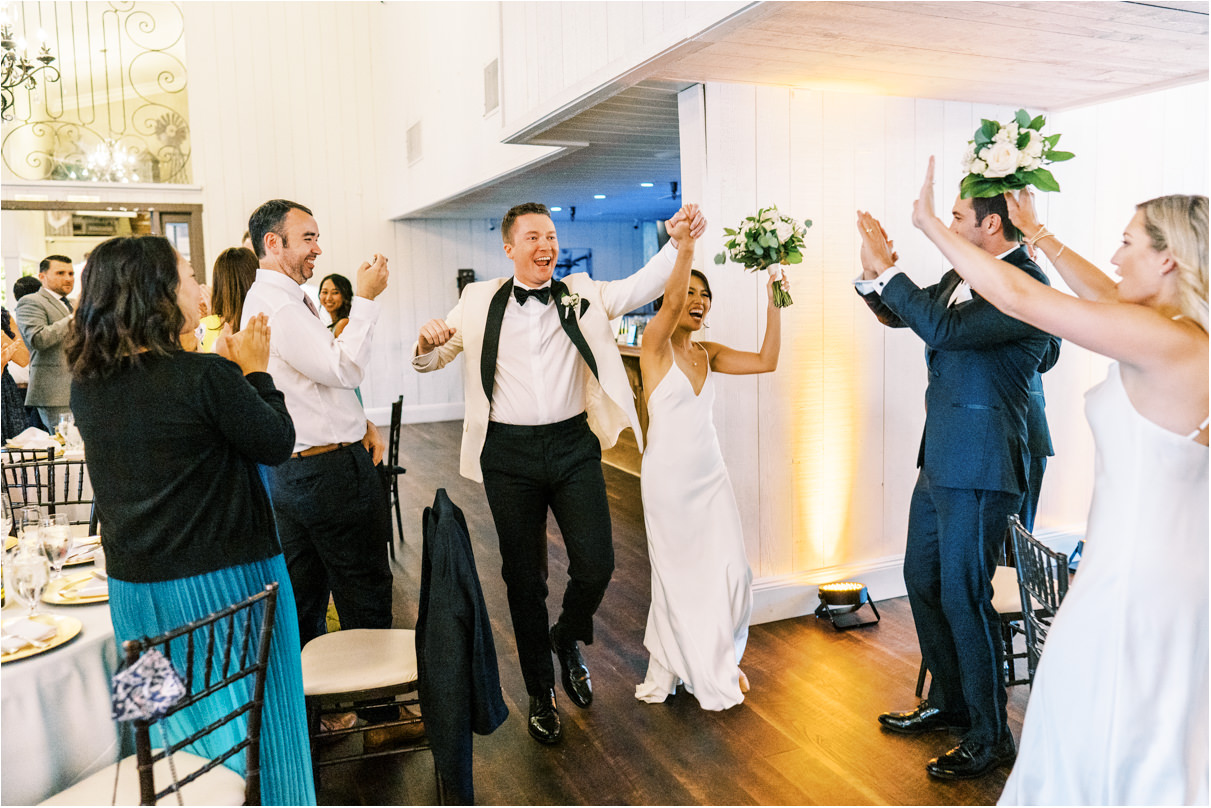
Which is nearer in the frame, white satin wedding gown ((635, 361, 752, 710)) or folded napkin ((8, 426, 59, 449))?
white satin wedding gown ((635, 361, 752, 710))

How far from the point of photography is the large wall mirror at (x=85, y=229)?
1038cm

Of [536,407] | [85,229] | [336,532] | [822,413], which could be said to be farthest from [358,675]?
[85,229]

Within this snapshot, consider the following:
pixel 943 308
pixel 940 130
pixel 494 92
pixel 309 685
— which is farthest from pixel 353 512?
pixel 494 92

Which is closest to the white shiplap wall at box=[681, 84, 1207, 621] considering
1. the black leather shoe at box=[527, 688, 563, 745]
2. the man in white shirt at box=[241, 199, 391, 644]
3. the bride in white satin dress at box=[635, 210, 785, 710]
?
the bride in white satin dress at box=[635, 210, 785, 710]

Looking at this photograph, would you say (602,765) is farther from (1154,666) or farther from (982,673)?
(1154,666)

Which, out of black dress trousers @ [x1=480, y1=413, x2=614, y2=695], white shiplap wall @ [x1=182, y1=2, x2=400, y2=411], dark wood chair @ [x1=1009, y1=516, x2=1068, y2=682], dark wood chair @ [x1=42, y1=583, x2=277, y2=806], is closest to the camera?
dark wood chair @ [x1=42, y1=583, x2=277, y2=806]

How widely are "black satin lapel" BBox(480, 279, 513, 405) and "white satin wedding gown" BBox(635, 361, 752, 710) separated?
0.67 meters

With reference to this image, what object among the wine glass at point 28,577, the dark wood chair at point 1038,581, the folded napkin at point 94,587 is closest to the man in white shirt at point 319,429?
the folded napkin at point 94,587

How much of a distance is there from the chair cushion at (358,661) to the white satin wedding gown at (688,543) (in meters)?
1.11

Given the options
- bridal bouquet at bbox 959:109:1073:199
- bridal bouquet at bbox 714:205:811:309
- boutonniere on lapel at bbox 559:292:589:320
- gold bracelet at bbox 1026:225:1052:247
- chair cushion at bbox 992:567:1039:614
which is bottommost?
chair cushion at bbox 992:567:1039:614

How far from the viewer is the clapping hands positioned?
7.38 ft

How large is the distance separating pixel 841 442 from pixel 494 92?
4474 millimetres

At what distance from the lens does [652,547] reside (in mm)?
3535

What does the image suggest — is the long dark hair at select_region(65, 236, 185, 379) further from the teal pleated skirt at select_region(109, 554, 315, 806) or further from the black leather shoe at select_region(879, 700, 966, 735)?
the black leather shoe at select_region(879, 700, 966, 735)
